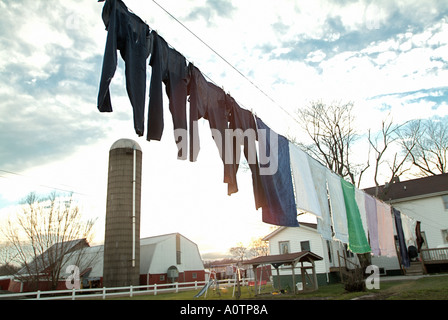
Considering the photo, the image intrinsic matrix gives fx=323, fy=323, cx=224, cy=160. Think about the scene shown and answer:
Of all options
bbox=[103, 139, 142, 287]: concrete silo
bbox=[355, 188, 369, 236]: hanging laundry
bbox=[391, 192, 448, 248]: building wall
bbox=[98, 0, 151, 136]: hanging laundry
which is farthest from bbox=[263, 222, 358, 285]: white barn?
bbox=[98, 0, 151, 136]: hanging laundry

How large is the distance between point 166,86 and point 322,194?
479cm

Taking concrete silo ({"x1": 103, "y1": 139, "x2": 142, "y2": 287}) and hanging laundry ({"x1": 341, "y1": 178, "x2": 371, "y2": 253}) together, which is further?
concrete silo ({"x1": 103, "y1": 139, "x2": 142, "y2": 287})

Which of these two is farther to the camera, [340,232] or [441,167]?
[441,167]

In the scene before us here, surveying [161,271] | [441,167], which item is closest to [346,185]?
[161,271]

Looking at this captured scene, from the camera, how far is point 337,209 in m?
8.24

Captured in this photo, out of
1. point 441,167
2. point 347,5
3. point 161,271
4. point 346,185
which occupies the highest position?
point 441,167

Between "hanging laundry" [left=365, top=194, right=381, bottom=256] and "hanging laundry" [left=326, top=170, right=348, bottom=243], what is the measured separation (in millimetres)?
2464

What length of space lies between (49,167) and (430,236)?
28057 mm

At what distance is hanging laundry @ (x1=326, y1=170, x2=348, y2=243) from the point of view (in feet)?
26.5

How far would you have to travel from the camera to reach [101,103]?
3.77m

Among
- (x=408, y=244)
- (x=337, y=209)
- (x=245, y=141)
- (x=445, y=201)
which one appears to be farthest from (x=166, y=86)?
(x=445, y=201)

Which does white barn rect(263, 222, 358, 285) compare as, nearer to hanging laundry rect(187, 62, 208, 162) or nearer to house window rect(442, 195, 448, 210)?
house window rect(442, 195, 448, 210)

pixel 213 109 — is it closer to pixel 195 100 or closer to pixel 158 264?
pixel 195 100

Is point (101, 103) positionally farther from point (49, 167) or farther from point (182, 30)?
point (49, 167)
